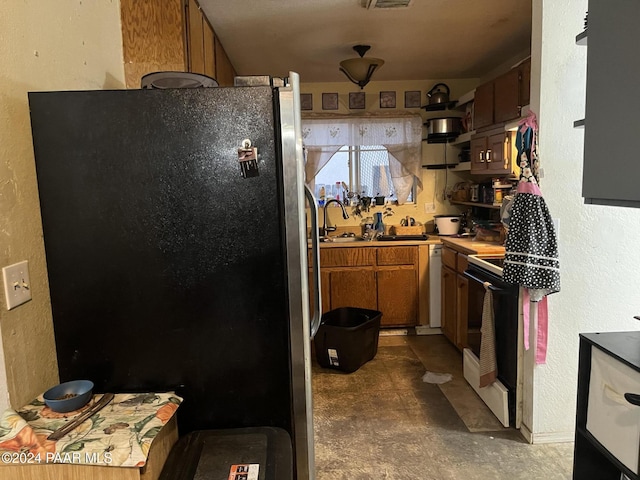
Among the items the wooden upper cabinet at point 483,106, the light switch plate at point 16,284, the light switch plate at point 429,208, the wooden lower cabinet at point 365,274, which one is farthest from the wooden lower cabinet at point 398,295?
the light switch plate at point 16,284

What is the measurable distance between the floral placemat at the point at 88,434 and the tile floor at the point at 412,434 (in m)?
1.38

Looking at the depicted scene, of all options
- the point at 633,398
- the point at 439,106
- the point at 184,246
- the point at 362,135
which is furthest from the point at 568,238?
the point at 362,135

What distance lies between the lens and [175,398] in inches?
53.4

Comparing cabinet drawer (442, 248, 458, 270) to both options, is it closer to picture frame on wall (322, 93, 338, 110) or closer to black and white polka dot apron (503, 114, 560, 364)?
black and white polka dot apron (503, 114, 560, 364)

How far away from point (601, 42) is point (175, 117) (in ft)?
4.01

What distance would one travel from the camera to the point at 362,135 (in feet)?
15.8

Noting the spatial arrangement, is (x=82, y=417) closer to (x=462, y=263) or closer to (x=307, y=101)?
(x=462, y=263)

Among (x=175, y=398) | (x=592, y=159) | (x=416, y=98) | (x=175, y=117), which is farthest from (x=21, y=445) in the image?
(x=416, y=98)

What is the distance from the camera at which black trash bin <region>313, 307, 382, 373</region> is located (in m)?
3.51

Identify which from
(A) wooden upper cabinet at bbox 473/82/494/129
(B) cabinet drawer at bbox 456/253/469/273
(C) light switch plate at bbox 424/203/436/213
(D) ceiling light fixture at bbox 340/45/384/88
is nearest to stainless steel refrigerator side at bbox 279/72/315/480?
(D) ceiling light fixture at bbox 340/45/384/88

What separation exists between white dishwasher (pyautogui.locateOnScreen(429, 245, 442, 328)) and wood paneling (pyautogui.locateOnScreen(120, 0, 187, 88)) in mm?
2788

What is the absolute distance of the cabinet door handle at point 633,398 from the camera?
1.44m

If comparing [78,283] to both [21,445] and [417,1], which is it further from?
[417,1]

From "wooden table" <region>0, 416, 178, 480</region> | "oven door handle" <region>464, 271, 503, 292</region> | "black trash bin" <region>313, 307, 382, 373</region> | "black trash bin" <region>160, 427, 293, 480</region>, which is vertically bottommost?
"black trash bin" <region>313, 307, 382, 373</region>
